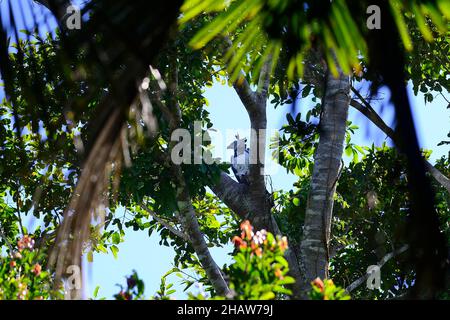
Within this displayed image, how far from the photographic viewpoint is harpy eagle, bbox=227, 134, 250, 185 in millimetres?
8344

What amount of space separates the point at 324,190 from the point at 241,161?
68.0 inches

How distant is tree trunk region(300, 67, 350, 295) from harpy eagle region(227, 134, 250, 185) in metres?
1.35

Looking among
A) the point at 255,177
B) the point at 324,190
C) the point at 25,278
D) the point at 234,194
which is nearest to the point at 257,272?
the point at 25,278

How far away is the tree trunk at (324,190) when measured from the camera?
22.5ft

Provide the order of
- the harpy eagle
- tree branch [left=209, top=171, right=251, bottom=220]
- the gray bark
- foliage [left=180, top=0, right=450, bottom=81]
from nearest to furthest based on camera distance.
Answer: foliage [left=180, top=0, right=450, bottom=81]
the gray bark
tree branch [left=209, top=171, right=251, bottom=220]
the harpy eagle

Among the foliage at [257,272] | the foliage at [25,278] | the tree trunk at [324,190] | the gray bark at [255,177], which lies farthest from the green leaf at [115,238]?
the foliage at [257,272]

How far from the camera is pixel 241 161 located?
8.45 m

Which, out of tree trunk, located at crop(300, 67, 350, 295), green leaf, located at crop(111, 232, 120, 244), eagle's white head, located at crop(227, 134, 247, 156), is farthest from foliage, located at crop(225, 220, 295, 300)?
green leaf, located at crop(111, 232, 120, 244)

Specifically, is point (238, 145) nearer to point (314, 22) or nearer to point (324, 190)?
point (324, 190)

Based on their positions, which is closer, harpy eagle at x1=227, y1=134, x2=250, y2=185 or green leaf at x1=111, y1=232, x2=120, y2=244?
harpy eagle at x1=227, y1=134, x2=250, y2=185

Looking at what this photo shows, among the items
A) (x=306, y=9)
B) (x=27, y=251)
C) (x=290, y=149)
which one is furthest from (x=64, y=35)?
(x=290, y=149)

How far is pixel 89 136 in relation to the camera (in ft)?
4.93

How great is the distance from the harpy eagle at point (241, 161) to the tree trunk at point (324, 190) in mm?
1347

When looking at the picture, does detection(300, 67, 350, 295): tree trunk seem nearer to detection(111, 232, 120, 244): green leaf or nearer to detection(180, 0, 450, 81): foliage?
detection(111, 232, 120, 244): green leaf
